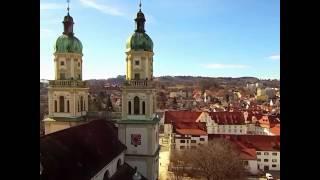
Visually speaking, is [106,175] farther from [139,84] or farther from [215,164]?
[215,164]

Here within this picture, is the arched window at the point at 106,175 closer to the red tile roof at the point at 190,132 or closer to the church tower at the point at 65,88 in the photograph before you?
the church tower at the point at 65,88

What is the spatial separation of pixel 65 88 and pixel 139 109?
5.27m

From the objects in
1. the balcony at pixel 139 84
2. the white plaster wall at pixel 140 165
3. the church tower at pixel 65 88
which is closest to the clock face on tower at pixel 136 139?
the white plaster wall at pixel 140 165

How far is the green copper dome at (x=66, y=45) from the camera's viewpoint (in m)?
25.4

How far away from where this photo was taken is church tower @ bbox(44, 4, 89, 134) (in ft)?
82.2

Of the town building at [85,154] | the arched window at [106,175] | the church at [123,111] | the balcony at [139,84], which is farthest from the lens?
the balcony at [139,84]

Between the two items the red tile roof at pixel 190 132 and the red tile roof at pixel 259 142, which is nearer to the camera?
the red tile roof at pixel 259 142

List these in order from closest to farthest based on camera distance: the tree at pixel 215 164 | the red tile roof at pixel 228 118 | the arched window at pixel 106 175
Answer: the arched window at pixel 106 175 → the tree at pixel 215 164 → the red tile roof at pixel 228 118

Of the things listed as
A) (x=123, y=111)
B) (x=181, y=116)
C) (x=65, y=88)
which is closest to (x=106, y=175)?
(x=123, y=111)

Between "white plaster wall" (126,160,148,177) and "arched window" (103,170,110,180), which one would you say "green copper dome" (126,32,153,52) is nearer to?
"white plaster wall" (126,160,148,177)

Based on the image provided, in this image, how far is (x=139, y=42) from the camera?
23.5m
